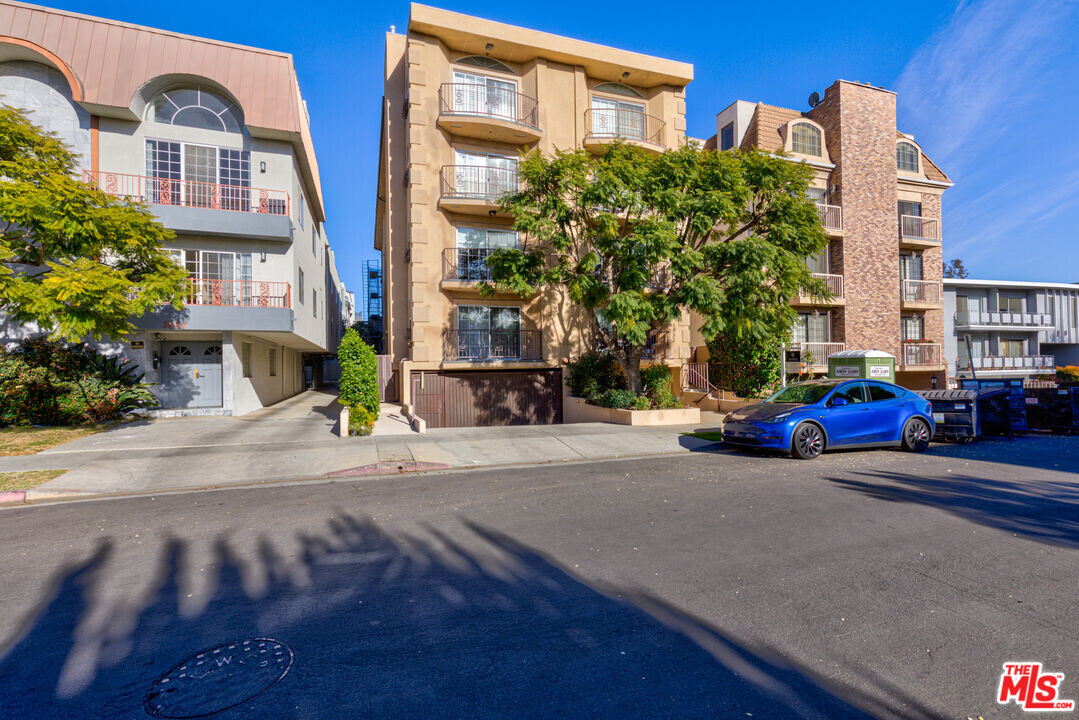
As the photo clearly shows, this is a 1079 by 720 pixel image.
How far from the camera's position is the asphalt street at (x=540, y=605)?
9.31 ft

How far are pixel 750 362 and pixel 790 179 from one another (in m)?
7.04

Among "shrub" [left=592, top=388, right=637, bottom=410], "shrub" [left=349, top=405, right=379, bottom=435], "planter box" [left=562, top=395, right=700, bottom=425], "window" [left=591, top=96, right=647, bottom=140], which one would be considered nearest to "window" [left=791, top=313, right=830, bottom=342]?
"planter box" [left=562, top=395, right=700, bottom=425]

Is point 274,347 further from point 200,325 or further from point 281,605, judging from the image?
point 281,605

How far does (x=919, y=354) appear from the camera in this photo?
22938mm

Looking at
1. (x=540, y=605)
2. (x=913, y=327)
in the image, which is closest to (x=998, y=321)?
(x=913, y=327)

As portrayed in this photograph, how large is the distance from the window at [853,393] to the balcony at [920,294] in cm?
1614

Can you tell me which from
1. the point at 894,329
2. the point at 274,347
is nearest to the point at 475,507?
the point at 274,347

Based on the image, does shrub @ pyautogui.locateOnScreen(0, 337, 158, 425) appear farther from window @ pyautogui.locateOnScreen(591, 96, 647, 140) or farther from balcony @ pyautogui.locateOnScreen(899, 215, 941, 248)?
balcony @ pyautogui.locateOnScreen(899, 215, 941, 248)

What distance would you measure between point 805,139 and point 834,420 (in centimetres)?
1754

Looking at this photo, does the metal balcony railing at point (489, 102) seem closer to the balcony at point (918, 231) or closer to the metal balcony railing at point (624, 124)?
Answer: the metal balcony railing at point (624, 124)

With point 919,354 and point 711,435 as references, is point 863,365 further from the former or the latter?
point 919,354

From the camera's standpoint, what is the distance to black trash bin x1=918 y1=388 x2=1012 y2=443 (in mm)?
12039

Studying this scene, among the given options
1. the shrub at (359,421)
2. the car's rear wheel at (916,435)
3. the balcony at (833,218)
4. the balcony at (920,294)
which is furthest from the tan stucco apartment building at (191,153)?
the balcony at (920,294)

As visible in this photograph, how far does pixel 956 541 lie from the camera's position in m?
5.22
